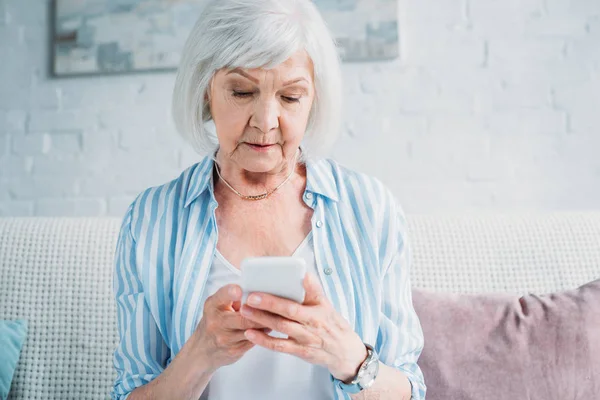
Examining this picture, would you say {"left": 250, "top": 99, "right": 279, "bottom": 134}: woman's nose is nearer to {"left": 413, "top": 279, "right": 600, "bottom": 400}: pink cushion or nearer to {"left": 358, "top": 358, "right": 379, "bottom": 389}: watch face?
{"left": 358, "top": 358, "right": 379, "bottom": 389}: watch face

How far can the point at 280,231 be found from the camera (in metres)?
1.08

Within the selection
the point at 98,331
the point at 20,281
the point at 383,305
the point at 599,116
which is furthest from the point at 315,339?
the point at 599,116

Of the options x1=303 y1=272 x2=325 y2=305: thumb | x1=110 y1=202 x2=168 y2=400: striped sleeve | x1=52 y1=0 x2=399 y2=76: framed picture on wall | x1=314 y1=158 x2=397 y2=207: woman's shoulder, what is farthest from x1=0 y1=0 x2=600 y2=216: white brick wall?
x1=303 y1=272 x2=325 y2=305: thumb

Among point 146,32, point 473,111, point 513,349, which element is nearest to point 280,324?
point 513,349

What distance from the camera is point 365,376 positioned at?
0.92 meters

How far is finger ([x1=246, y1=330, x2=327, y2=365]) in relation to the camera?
0.82m

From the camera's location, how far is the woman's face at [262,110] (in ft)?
3.18

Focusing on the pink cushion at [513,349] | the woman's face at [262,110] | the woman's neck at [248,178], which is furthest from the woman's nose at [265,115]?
→ the pink cushion at [513,349]

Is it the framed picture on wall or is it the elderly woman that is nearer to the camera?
the elderly woman

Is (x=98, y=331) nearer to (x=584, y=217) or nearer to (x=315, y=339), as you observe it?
(x=315, y=339)

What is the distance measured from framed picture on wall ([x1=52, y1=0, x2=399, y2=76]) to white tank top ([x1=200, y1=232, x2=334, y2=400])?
1.07m

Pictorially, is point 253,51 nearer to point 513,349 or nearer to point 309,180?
point 309,180

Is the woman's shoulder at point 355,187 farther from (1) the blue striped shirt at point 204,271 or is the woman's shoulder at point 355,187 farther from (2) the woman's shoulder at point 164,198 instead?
(2) the woman's shoulder at point 164,198

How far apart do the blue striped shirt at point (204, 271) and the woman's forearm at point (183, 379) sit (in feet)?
0.18
